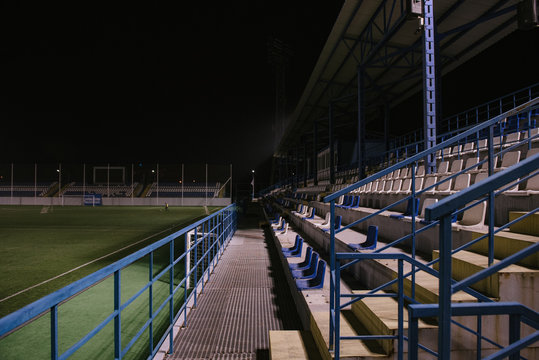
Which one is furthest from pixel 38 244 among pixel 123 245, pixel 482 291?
A: pixel 482 291

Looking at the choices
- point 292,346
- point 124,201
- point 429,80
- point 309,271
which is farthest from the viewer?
point 124,201

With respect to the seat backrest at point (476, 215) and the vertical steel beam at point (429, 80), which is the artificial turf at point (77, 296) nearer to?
the seat backrest at point (476, 215)

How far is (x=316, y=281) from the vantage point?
4059 millimetres

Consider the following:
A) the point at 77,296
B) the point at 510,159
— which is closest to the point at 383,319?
the point at 510,159

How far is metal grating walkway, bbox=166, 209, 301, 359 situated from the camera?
3334 mm

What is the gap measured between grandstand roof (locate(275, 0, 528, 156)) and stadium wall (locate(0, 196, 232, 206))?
25.0m

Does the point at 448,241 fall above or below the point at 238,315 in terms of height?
above

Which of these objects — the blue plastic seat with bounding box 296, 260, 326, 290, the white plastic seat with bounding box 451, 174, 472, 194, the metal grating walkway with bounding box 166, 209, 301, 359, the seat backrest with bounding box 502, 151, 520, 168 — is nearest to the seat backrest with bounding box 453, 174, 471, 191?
the white plastic seat with bounding box 451, 174, 472, 194

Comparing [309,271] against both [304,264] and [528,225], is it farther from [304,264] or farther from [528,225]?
[528,225]

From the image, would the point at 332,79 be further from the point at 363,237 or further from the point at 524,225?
the point at 524,225

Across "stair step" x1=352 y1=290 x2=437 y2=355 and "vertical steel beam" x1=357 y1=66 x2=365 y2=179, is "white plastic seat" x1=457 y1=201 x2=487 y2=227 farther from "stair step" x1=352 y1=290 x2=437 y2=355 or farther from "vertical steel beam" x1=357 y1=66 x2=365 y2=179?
"vertical steel beam" x1=357 y1=66 x2=365 y2=179

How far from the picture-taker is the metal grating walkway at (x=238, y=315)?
3334 mm

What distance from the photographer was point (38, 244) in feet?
34.8

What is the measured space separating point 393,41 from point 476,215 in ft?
37.7
